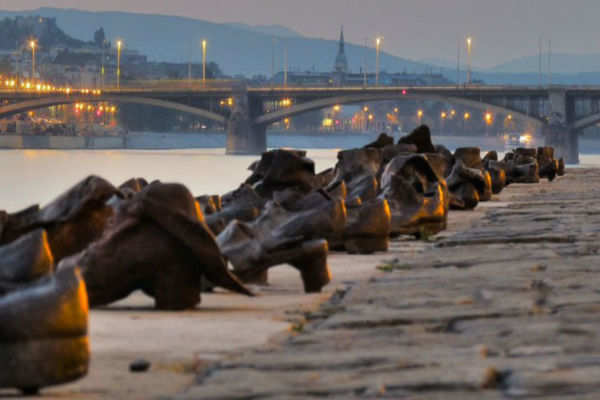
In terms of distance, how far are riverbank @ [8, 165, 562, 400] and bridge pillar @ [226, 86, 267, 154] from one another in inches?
3871

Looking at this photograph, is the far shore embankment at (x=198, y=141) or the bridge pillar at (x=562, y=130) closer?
the bridge pillar at (x=562, y=130)

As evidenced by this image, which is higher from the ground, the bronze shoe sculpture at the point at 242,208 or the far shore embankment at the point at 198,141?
the bronze shoe sculpture at the point at 242,208

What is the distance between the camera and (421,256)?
369 inches

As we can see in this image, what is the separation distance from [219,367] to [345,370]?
43 centimetres

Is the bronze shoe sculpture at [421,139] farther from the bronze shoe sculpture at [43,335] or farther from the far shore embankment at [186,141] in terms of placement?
the far shore embankment at [186,141]

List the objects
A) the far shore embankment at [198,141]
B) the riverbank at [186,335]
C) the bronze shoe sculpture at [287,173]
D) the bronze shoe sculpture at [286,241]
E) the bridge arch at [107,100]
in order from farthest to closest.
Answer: the far shore embankment at [198,141], the bridge arch at [107,100], the bronze shoe sculpture at [287,173], the bronze shoe sculpture at [286,241], the riverbank at [186,335]

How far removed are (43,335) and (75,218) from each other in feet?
9.05

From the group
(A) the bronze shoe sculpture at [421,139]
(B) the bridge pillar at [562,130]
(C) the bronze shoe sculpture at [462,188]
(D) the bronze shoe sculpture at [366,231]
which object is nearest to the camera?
(D) the bronze shoe sculpture at [366,231]

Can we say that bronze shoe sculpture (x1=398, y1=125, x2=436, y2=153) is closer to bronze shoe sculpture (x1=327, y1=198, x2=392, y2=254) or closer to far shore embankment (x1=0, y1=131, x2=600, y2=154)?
bronze shoe sculpture (x1=327, y1=198, x2=392, y2=254)

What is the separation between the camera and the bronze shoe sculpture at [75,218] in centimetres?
667

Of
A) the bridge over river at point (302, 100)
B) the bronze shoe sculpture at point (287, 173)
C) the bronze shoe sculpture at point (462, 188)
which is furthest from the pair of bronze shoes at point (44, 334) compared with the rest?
the bridge over river at point (302, 100)

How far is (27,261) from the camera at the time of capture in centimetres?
500

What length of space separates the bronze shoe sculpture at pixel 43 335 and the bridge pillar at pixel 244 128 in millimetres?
101550

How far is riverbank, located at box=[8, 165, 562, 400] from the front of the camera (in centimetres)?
432
